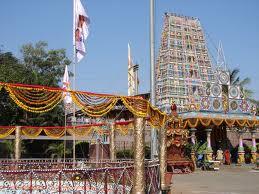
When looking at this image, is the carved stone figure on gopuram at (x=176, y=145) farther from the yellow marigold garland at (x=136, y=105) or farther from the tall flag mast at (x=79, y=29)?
the yellow marigold garland at (x=136, y=105)

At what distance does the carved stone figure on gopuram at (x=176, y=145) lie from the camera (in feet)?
82.8

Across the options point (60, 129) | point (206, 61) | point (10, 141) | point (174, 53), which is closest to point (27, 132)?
point (60, 129)

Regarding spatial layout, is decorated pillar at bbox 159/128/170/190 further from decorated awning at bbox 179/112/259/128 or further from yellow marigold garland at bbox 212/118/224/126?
yellow marigold garland at bbox 212/118/224/126

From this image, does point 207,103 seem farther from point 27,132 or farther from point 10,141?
point 10,141

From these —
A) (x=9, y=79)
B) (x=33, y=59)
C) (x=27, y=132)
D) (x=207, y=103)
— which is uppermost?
(x=33, y=59)

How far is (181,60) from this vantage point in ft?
171

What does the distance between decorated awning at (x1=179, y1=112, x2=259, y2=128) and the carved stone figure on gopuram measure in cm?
417

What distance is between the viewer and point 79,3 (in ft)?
54.1

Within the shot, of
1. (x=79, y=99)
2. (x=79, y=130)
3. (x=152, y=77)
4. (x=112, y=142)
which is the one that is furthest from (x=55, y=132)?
(x=79, y=99)

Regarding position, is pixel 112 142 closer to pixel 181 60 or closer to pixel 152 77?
pixel 152 77

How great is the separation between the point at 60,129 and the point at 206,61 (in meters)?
33.8

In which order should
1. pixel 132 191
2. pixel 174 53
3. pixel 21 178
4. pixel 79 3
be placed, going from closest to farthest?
pixel 132 191, pixel 21 178, pixel 79 3, pixel 174 53

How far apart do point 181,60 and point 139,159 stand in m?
42.0

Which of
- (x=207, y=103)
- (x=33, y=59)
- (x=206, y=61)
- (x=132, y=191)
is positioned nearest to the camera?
(x=132, y=191)
